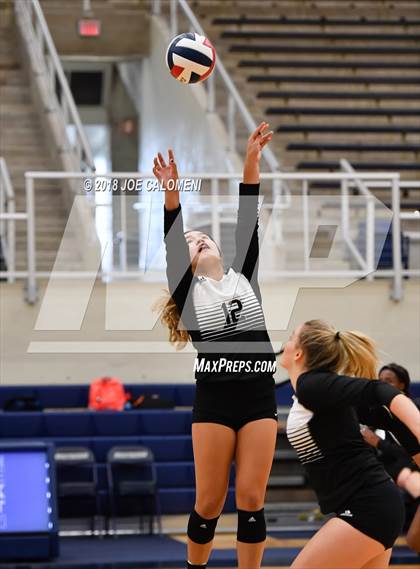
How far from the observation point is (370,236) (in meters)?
11.1

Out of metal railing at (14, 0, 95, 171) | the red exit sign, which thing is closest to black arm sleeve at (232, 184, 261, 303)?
metal railing at (14, 0, 95, 171)

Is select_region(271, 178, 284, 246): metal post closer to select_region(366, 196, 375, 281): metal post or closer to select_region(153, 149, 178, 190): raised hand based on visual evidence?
select_region(366, 196, 375, 281): metal post

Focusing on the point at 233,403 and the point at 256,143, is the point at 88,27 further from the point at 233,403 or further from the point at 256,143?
the point at 233,403

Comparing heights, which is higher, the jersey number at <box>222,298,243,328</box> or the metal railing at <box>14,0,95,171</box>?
the metal railing at <box>14,0,95,171</box>

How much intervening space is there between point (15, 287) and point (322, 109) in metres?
7.08

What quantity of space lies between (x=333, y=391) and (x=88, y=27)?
14.0 metres

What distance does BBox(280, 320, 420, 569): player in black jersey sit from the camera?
4625 mm

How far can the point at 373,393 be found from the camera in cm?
455

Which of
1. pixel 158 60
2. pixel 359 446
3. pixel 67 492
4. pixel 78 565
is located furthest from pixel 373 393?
pixel 158 60

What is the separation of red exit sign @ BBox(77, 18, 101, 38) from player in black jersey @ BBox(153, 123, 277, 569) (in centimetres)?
1297

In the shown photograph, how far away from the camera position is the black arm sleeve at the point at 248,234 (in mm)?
5535

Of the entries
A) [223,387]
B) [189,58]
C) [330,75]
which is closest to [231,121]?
[330,75]

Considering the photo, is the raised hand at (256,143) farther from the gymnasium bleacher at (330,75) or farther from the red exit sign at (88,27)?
the red exit sign at (88,27)

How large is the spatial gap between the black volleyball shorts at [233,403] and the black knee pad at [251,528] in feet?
1.20
